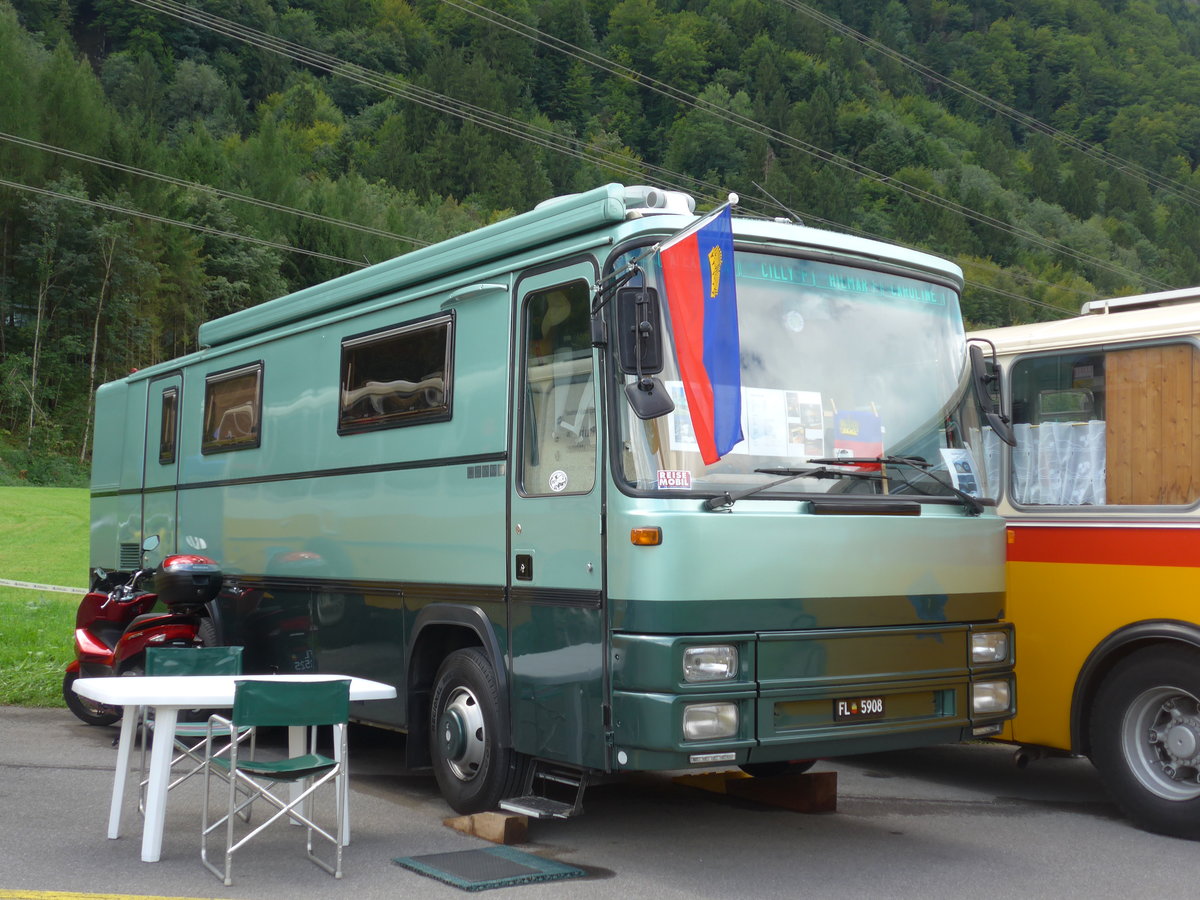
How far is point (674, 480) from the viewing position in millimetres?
6227

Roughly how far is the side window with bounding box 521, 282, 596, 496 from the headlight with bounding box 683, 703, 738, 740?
118cm

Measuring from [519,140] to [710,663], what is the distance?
92.3 m

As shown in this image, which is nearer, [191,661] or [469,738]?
[469,738]

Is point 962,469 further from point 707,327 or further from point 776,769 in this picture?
point 776,769

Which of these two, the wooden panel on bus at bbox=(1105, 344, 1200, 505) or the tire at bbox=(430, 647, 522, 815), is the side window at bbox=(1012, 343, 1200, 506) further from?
the tire at bbox=(430, 647, 522, 815)

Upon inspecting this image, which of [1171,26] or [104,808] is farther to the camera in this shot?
[1171,26]

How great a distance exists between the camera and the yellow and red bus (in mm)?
7445

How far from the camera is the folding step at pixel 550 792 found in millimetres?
6652

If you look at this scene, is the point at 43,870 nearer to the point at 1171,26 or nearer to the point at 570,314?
the point at 570,314

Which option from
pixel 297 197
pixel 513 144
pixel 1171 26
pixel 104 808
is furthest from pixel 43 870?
pixel 1171 26

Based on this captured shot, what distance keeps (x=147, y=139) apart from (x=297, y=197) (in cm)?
1056

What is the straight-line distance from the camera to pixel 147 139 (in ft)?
192

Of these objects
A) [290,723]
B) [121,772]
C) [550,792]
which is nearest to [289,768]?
[290,723]

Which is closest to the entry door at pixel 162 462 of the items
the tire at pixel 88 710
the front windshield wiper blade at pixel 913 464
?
the tire at pixel 88 710
